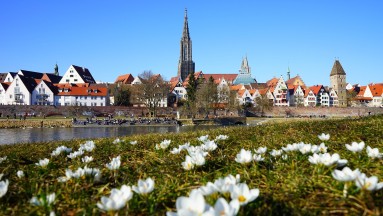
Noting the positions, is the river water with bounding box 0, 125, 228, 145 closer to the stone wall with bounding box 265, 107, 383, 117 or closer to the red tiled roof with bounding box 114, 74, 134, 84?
the stone wall with bounding box 265, 107, 383, 117

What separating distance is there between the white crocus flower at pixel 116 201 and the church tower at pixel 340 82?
383 ft

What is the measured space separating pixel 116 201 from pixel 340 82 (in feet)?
386

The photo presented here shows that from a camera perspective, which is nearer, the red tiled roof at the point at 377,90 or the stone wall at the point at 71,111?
the stone wall at the point at 71,111

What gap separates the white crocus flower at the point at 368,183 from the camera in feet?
6.09

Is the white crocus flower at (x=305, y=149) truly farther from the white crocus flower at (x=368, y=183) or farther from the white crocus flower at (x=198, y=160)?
the white crocus flower at (x=368, y=183)

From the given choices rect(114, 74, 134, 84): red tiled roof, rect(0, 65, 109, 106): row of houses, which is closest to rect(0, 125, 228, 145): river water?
rect(0, 65, 109, 106): row of houses

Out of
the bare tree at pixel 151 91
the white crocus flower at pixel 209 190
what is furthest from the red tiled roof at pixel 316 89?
the white crocus flower at pixel 209 190

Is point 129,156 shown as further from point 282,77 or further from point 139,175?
point 282,77

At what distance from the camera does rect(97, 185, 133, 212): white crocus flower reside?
1772mm

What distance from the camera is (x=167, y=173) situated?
3256 mm

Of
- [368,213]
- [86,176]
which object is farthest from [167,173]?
[368,213]

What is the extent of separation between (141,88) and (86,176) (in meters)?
75.4

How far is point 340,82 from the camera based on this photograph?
10794 centimetres

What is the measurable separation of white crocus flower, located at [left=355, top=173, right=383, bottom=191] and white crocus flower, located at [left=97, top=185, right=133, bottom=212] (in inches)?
53.6
